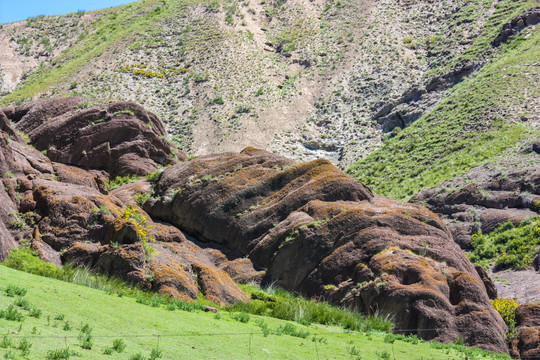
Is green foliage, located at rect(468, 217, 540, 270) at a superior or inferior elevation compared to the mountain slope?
inferior

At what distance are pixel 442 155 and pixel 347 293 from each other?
34993 mm

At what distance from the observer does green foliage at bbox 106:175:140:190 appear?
101ft

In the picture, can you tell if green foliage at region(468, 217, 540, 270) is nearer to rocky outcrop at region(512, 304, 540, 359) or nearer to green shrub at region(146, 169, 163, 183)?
rocky outcrop at region(512, 304, 540, 359)

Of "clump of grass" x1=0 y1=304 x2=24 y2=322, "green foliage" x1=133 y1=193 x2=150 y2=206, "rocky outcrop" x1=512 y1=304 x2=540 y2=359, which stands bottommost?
"rocky outcrop" x1=512 y1=304 x2=540 y2=359

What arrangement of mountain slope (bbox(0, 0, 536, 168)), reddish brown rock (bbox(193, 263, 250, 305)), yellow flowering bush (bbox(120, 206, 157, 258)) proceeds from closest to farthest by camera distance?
reddish brown rock (bbox(193, 263, 250, 305)) → yellow flowering bush (bbox(120, 206, 157, 258)) → mountain slope (bbox(0, 0, 536, 168))

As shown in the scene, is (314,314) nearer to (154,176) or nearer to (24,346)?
(24,346)

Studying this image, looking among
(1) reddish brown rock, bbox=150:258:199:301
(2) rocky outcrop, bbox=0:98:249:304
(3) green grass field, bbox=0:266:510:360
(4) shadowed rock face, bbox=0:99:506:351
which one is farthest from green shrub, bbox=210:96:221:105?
(3) green grass field, bbox=0:266:510:360

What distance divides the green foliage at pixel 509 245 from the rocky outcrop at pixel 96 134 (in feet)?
Result: 68.0

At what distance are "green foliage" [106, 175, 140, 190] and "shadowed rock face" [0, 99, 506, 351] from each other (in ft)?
1.83

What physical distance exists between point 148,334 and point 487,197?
37.3m

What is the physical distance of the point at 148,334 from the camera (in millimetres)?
10562

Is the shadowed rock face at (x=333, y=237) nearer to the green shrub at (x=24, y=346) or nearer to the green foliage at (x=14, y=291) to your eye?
the green foliage at (x=14, y=291)

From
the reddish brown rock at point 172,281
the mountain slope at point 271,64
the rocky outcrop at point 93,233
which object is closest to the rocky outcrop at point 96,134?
the rocky outcrop at point 93,233

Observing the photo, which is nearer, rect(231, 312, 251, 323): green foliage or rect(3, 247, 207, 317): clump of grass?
rect(231, 312, 251, 323): green foliage
